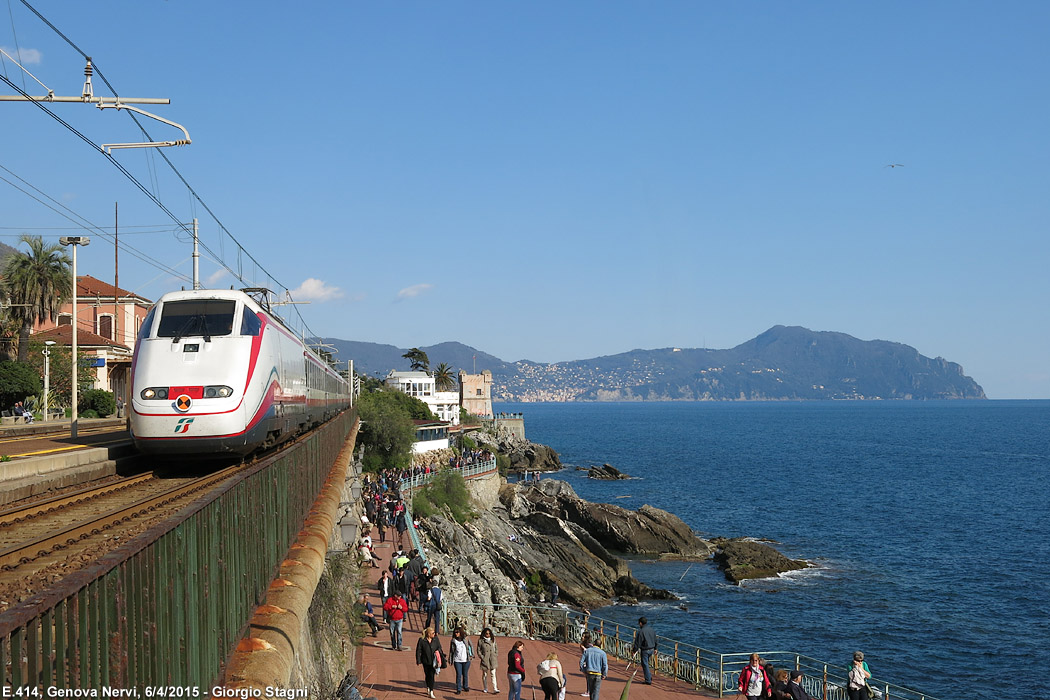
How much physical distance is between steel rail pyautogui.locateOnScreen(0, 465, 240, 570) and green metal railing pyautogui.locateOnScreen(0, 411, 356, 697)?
5.58 feet

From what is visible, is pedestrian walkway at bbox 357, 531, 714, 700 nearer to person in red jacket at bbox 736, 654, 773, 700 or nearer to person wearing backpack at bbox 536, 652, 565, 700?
person wearing backpack at bbox 536, 652, 565, 700

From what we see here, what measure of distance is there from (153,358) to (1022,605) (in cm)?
4274

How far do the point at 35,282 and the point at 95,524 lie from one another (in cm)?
4560

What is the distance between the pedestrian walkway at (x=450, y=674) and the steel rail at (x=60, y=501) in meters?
5.87

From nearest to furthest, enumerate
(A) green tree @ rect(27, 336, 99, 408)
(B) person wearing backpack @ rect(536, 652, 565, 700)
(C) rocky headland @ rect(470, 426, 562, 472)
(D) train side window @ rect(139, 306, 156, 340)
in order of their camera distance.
Result: 1. (D) train side window @ rect(139, 306, 156, 340)
2. (B) person wearing backpack @ rect(536, 652, 565, 700)
3. (A) green tree @ rect(27, 336, 99, 408)
4. (C) rocky headland @ rect(470, 426, 562, 472)

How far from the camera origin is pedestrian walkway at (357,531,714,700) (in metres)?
17.2

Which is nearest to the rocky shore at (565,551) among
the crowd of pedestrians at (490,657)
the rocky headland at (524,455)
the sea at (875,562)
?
the sea at (875,562)

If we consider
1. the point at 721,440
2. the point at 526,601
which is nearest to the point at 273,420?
the point at 526,601

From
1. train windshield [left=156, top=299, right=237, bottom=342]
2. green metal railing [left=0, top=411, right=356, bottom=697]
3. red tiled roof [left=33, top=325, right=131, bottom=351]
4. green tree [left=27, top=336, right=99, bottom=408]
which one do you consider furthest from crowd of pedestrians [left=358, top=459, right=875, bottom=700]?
red tiled roof [left=33, top=325, right=131, bottom=351]

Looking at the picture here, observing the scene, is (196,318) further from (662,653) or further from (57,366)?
(57,366)

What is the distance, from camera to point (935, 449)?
139375 millimetres

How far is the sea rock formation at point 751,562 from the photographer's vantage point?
47.6 m

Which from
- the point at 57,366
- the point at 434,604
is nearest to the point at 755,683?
the point at 434,604

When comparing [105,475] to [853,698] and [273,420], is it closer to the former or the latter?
[273,420]
